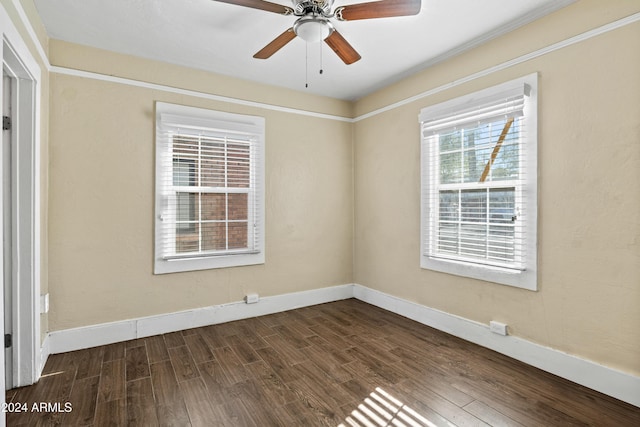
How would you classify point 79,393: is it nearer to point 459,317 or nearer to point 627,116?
point 459,317

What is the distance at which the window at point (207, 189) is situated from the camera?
3232 mm

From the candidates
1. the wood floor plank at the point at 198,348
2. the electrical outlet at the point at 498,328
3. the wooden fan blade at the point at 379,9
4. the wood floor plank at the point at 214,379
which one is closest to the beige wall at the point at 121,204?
the wood floor plank at the point at 198,348

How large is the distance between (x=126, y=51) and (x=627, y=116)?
392 cm

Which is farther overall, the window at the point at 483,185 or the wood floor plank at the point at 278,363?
the window at the point at 483,185

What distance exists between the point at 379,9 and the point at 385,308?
3077mm

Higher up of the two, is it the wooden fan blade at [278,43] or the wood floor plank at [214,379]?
the wooden fan blade at [278,43]

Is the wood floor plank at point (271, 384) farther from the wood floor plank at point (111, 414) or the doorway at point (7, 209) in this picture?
the doorway at point (7, 209)

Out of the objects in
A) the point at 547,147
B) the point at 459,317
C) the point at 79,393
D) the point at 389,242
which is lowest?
the point at 79,393

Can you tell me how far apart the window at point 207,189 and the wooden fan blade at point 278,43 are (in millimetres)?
1241

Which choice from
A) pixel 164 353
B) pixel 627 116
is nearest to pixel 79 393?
pixel 164 353

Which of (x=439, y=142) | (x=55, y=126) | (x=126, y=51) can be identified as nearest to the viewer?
(x=55, y=126)

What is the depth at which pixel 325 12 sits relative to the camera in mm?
2096

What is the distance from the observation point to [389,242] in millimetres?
3875

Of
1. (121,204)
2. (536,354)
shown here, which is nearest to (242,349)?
(121,204)
